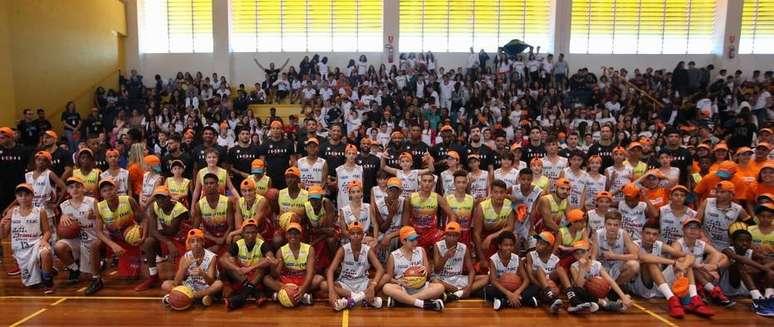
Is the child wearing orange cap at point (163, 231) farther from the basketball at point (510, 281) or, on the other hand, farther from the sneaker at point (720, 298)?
the sneaker at point (720, 298)

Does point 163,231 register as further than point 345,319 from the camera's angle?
Yes

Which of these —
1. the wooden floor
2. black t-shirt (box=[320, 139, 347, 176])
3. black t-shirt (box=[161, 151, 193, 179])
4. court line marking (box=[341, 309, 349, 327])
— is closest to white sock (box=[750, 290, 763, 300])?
the wooden floor

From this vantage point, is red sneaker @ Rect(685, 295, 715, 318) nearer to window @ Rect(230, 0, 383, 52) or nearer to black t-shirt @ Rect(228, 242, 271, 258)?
black t-shirt @ Rect(228, 242, 271, 258)

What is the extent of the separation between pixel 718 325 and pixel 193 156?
8280 millimetres

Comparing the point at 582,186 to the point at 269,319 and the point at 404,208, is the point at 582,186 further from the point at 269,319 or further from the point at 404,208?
the point at 269,319

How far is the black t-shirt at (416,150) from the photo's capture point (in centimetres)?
891

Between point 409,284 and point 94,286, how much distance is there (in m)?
4.37

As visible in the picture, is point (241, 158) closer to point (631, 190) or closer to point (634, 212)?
point (631, 190)

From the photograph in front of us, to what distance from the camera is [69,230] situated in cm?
718

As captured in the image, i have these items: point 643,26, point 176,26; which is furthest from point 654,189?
point 176,26

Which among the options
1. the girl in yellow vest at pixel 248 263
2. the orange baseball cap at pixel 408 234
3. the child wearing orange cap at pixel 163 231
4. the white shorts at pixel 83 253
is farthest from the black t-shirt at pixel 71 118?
the orange baseball cap at pixel 408 234

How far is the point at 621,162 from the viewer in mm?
8211

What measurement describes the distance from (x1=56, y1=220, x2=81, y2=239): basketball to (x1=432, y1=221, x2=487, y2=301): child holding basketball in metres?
5.21

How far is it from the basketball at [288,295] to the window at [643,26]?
65.5 feet
